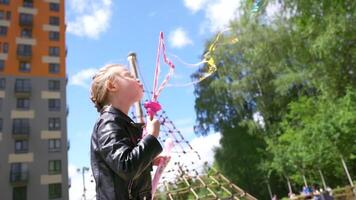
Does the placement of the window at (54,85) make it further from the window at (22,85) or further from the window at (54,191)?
the window at (54,191)

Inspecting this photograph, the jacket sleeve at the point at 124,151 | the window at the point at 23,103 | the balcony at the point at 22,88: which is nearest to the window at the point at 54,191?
the window at the point at 23,103

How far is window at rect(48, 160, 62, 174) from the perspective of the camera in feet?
116

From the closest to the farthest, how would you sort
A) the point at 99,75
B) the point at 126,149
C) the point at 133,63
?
1. the point at 126,149
2. the point at 99,75
3. the point at 133,63

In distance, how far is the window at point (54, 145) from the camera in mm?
36219

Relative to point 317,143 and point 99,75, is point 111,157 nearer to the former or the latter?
point 99,75

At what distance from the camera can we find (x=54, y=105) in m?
37.8

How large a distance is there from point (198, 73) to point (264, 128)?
6.71m

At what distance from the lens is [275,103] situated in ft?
99.1

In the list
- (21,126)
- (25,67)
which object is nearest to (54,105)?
(21,126)

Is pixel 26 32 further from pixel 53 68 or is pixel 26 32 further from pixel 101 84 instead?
pixel 101 84

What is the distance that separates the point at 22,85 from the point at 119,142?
124 feet

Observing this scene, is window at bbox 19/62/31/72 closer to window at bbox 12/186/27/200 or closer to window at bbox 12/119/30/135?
window at bbox 12/119/30/135

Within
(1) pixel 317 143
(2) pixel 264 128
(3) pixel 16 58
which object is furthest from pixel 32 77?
(1) pixel 317 143

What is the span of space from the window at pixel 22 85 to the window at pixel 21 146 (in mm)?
4649
